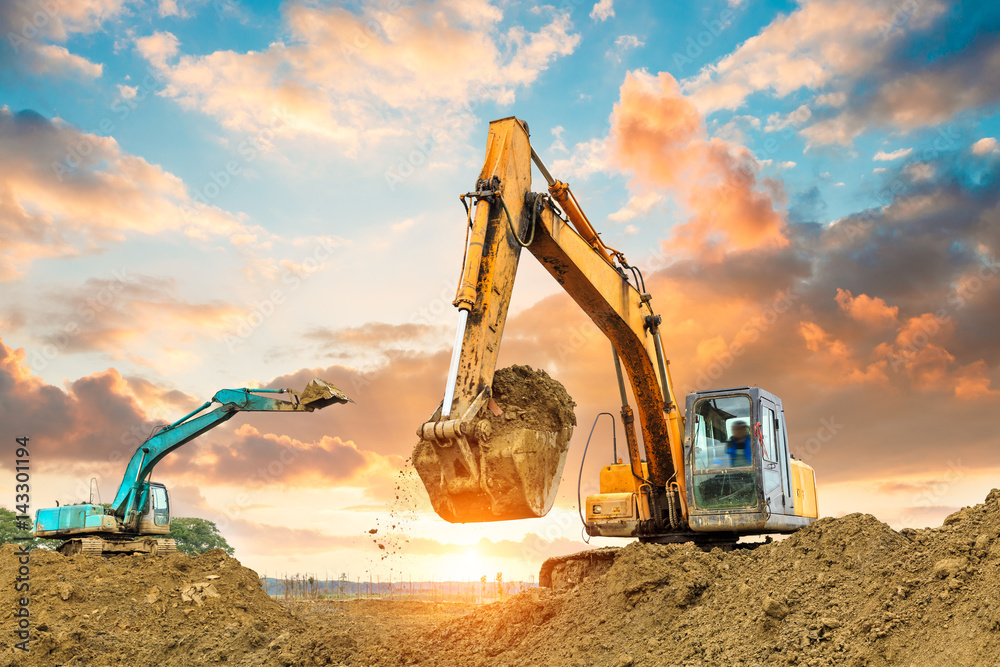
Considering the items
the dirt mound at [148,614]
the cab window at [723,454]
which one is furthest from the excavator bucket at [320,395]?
the cab window at [723,454]

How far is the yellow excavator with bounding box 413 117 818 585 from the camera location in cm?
576

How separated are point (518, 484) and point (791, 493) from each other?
4597 mm

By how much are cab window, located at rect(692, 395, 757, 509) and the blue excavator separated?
8.09 m

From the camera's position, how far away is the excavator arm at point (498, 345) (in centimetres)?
571

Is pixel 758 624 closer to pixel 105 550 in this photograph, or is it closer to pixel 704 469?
pixel 704 469

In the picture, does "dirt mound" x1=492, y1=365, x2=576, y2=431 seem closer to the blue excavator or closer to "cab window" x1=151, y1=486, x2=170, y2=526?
the blue excavator

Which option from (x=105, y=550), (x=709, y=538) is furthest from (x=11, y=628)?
(x=709, y=538)

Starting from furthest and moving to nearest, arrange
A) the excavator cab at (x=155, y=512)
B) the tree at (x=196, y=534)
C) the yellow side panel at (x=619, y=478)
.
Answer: the tree at (x=196, y=534)
the excavator cab at (x=155, y=512)
the yellow side panel at (x=619, y=478)

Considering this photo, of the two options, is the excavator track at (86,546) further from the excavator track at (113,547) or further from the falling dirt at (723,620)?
the falling dirt at (723,620)

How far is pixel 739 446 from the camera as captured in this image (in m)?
8.25

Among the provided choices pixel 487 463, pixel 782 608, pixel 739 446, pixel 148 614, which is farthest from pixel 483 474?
pixel 148 614

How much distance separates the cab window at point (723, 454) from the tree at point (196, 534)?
3181 centimetres

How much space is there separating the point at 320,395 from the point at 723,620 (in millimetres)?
9934

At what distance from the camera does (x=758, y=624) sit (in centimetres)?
564
